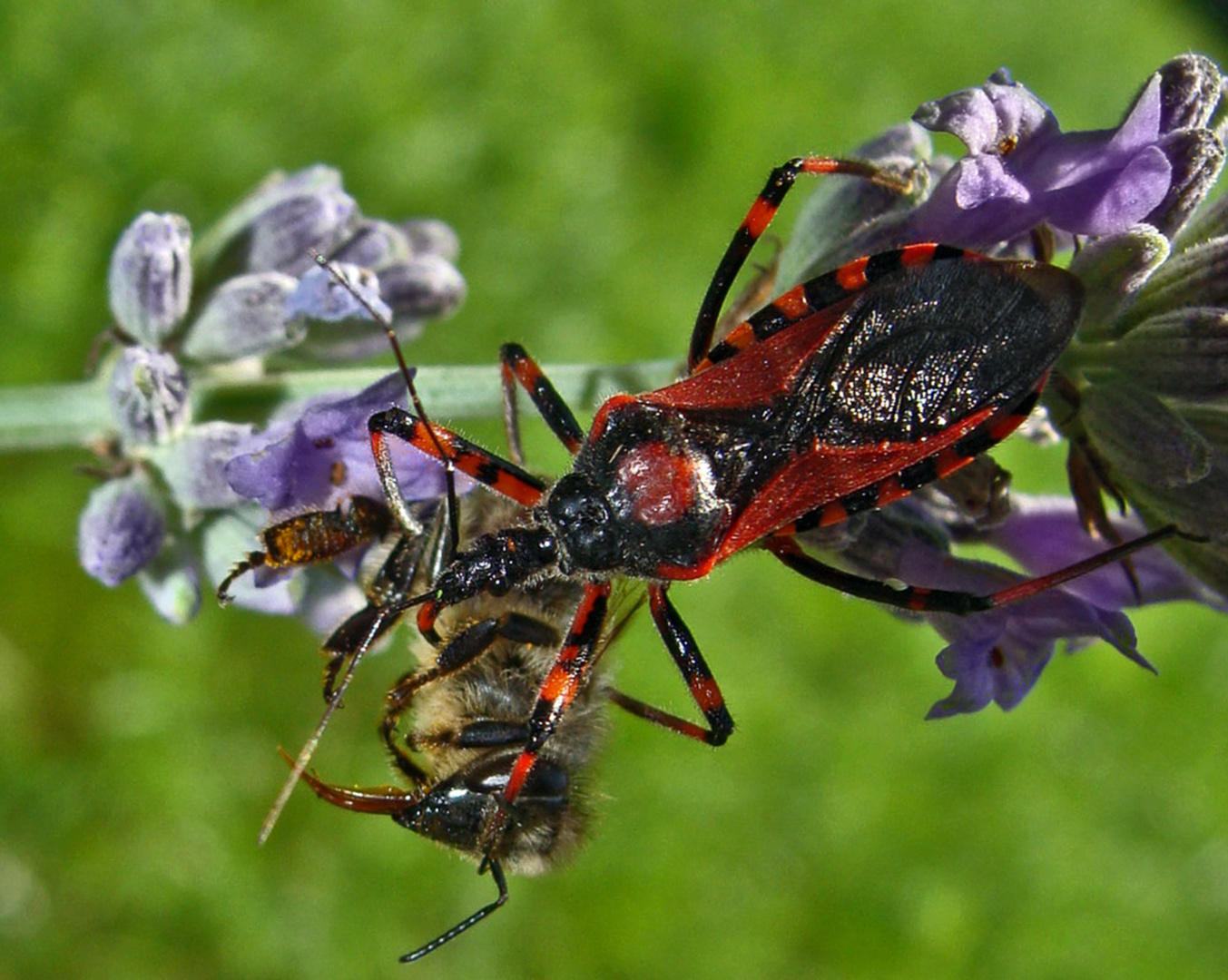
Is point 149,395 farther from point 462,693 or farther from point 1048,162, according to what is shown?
point 1048,162

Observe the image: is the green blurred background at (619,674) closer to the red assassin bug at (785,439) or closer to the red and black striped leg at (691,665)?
the red and black striped leg at (691,665)

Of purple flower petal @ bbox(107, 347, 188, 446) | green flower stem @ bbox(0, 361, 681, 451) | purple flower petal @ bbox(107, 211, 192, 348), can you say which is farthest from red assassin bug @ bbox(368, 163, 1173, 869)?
purple flower petal @ bbox(107, 211, 192, 348)

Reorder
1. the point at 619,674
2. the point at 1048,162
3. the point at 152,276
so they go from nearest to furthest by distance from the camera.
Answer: the point at 1048,162 < the point at 152,276 < the point at 619,674

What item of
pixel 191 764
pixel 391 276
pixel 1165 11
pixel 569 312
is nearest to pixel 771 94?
pixel 569 312

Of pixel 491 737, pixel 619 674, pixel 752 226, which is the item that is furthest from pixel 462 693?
pixel 619 674

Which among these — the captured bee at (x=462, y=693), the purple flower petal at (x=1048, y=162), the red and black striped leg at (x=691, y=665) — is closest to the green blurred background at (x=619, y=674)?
the red and black striped leg at (x=691, y=665)

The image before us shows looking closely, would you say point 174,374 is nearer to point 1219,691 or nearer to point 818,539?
point 818,539
